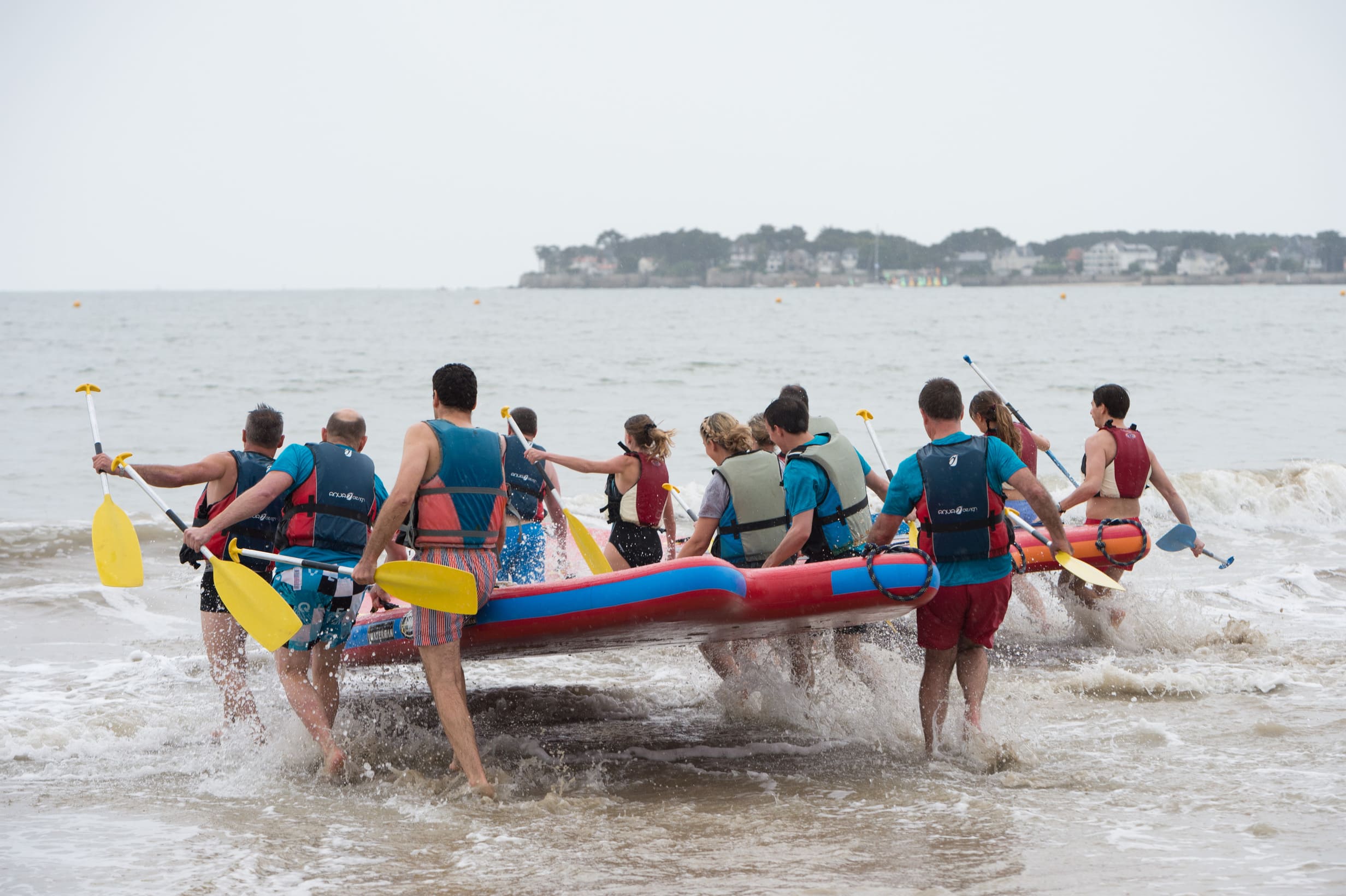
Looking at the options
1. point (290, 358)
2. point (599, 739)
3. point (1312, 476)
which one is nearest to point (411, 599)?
point (599, 739)

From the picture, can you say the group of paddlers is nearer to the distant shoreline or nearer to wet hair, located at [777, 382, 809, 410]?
wet hair, located at [777, 382, 809, 410]

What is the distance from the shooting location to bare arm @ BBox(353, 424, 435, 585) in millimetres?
4254

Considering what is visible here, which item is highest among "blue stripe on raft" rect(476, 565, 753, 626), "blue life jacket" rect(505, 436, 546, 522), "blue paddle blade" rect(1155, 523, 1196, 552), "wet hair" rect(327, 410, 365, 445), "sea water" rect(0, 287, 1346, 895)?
"wet hair" rect(327, 410, 365, 445)

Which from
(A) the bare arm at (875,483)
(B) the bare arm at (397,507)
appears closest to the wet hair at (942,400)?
(A) the bare arm at (875,483)

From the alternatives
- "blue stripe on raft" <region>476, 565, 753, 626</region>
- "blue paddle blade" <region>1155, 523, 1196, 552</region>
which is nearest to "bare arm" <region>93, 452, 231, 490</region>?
"blue stripe on raft" <region>476, 565, 753, 626</region>

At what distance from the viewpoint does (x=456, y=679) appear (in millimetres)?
4551

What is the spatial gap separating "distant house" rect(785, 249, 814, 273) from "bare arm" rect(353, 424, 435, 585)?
133 m

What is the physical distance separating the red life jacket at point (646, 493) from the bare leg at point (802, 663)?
3.30 ft

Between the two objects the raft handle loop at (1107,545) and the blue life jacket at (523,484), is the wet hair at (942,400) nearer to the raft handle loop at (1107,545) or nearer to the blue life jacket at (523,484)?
the blue life jacket at (523,484)

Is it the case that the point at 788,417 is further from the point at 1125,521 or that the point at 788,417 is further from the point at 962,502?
the point at 1125,521

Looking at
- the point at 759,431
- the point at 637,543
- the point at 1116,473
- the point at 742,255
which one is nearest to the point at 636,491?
the point at 637,543

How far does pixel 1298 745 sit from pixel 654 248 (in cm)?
12828

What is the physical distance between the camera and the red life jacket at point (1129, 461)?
6712 mm

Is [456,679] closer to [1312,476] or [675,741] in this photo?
[675,741]
